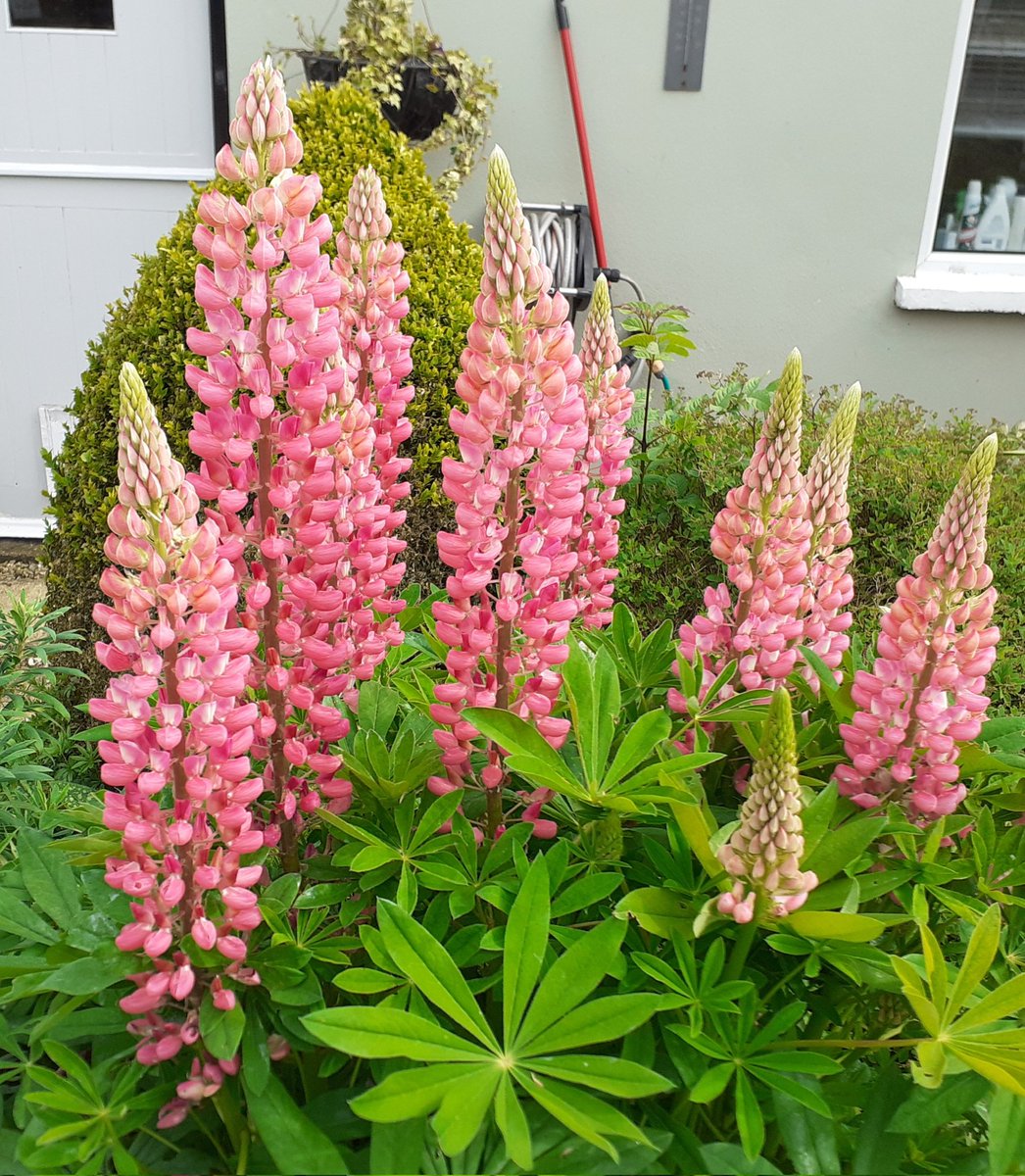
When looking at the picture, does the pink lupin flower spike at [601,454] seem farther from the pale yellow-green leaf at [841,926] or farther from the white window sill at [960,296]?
the white window sill at [960,296]

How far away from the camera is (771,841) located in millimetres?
767

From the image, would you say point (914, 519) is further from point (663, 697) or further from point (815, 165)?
point (815, 165)

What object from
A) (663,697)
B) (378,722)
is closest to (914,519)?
(663,697)

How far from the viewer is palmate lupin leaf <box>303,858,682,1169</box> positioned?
2.22ft

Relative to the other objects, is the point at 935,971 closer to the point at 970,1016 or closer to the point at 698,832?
the point at 970,1016

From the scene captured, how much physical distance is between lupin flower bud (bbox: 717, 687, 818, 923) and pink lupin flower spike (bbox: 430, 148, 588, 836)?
215 millimetres

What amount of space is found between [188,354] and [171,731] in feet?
7.20

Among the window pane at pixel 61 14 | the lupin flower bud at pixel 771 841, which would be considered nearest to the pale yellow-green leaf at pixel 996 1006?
the lupin flower bud at pixel 771 841

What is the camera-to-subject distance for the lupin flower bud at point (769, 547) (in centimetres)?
106

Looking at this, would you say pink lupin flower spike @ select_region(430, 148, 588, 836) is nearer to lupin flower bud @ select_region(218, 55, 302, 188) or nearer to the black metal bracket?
lupin flower bud @ select_region(218, 55, 302, 188)

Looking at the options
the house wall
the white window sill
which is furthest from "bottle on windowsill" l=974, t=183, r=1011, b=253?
the house wall

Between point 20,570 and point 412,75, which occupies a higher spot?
point 412,75

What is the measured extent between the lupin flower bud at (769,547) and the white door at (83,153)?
15.0 ft

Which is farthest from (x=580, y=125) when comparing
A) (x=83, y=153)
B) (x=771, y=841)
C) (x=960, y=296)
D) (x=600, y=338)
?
(x=771, y=841)
